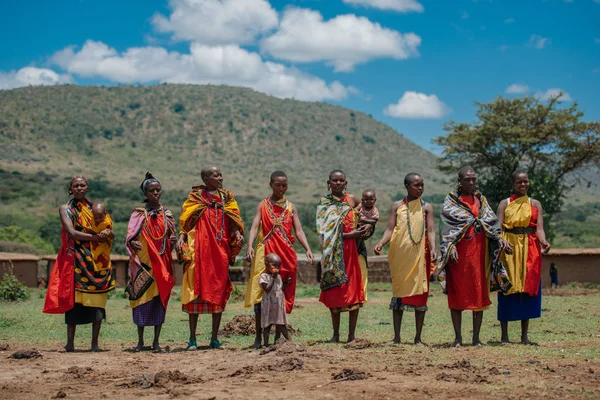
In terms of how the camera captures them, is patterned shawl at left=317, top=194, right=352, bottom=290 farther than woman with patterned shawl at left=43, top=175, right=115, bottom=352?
Yes

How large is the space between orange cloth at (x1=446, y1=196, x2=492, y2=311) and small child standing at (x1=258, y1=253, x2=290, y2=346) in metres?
2.05

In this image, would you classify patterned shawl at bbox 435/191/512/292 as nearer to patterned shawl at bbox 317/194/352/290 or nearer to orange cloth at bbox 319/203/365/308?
orange cloth at bbox 319/203/365/308

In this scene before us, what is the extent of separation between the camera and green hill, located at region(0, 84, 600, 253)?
72688mm

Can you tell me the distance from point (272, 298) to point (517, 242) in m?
3.13

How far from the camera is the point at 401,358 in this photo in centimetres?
768

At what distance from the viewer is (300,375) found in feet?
22.2

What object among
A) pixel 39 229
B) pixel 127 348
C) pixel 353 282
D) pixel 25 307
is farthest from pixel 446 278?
pixel 39 229

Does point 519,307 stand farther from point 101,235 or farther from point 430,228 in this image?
point 101,235

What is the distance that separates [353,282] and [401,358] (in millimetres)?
1851

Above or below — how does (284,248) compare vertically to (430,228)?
below

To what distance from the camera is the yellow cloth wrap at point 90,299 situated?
29.5 ft

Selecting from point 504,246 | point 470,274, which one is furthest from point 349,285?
point 504,246

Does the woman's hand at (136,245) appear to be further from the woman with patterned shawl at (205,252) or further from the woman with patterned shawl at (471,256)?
the woman with patterned shawl at (471,256)

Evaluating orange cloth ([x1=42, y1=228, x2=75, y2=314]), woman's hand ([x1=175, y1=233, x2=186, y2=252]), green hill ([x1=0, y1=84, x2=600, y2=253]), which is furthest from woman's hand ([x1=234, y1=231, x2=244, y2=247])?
green hill ([x1=0, y1=84, x2=600, y2=253])
